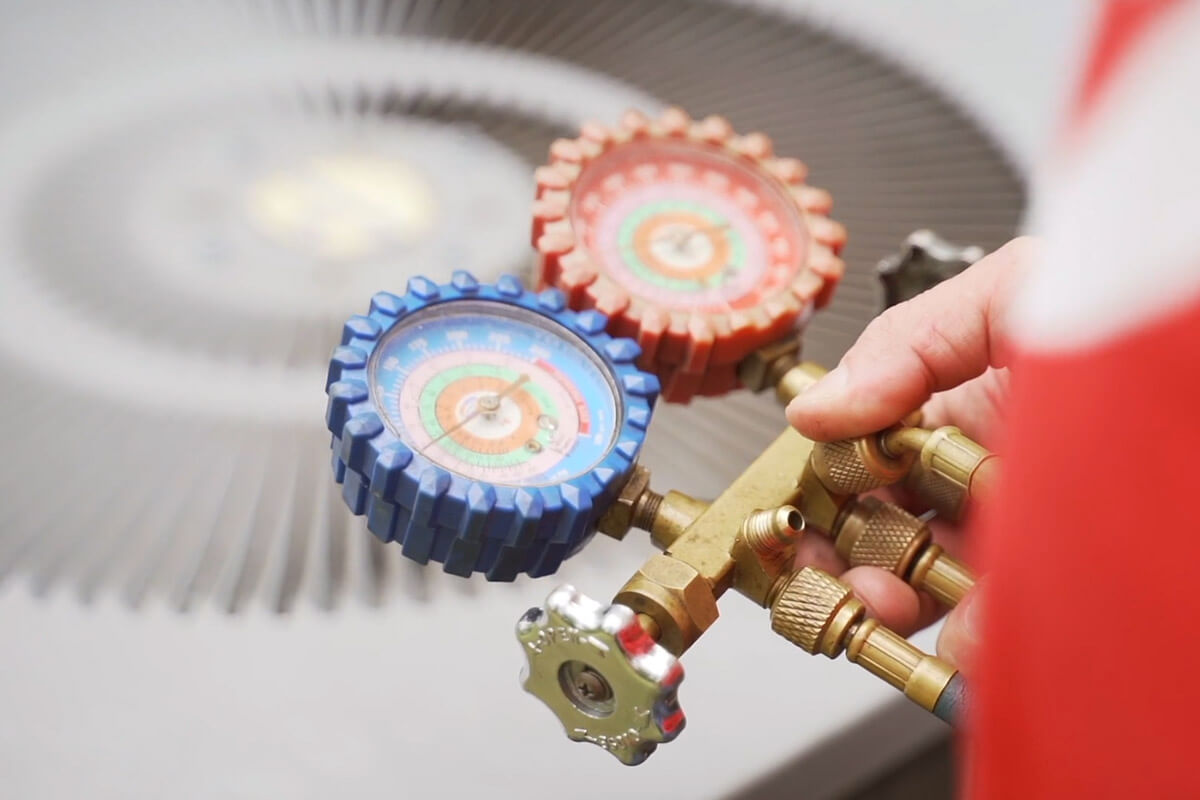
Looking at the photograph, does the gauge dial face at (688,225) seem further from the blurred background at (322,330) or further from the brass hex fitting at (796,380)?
the blurred background at (322,330)

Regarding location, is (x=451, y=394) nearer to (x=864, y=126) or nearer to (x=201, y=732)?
(x=201, y=732)

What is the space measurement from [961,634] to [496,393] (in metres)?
0.30

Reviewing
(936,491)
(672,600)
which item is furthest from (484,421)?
(936,491)

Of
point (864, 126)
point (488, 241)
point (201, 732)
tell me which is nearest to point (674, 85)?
point (864, 126)

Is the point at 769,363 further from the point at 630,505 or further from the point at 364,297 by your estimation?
the point at 364,297

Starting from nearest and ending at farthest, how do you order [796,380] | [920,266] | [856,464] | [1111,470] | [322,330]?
[1111,470]
[856,464]
[796,380]
[920,266]
[322,330]

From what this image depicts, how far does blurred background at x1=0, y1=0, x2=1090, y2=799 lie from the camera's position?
861mm

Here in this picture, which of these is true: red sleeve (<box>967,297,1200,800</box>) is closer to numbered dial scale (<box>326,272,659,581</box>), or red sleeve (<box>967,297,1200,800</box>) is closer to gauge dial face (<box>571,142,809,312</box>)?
numbered dial scale (<box>326,272,659,581</box>)

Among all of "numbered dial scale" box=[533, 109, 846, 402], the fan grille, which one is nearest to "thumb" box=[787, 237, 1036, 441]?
"numbered dial scale" box=[533, 109, 846, 402]

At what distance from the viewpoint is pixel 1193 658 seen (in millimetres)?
332

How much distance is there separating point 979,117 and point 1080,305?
109cm

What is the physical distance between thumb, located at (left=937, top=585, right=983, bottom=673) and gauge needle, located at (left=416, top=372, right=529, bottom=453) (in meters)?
0.28

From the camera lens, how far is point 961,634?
2.37ft

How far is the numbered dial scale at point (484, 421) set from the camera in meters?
0.65
